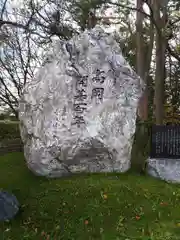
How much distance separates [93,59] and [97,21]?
623 cm

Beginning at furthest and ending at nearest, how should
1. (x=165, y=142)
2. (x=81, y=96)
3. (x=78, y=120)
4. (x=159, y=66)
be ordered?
(x=159, y=66), (x=165, y=142), (x=81, y=96), (x=78, y=120)

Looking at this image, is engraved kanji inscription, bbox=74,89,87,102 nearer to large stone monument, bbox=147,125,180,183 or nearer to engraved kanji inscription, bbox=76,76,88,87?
engraved kanji inscription, bbox=76,76,88,87

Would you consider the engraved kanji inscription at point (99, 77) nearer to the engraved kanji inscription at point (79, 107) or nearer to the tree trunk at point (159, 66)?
the engraved kanji inscription at point (79, 107)

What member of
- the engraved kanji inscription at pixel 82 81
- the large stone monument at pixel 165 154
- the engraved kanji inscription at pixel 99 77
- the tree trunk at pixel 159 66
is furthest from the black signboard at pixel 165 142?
the tree trunk at pixel 159 66

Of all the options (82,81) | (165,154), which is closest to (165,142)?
(165,154)

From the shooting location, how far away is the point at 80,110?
563 cm

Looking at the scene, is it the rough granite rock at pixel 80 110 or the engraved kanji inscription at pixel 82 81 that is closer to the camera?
the rough granite rock at pixel 80 110

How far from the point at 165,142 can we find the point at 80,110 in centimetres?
153

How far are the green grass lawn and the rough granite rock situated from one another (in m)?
0.29

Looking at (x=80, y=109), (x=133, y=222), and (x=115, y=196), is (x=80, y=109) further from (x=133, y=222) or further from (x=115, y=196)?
(x=133, y=222)

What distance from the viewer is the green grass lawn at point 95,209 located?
4176 mm

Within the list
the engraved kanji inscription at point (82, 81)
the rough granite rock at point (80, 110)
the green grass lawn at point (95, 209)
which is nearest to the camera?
the green grass lawn at point (95, 209)

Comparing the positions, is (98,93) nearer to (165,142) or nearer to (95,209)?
(165,142)

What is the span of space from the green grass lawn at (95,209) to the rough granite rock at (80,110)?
29cm
